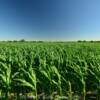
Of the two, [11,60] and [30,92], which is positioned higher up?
[11,60]

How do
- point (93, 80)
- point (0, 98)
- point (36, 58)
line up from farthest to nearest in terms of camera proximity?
point (36, 58) → point (93, 80) → point (0, 98)

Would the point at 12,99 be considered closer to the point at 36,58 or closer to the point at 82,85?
the point at 82,85

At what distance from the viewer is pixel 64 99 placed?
220 inches

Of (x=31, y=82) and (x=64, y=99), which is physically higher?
(x=31, y=82)

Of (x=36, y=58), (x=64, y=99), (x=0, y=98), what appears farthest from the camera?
(x=36, y=58)

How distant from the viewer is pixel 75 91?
249 inches

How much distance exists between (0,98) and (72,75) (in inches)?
75.6

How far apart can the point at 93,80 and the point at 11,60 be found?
315cm

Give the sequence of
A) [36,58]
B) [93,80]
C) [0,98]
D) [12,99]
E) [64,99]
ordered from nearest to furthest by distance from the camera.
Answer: [0,98], [64,99], [12,99], [93,80], [36,58]

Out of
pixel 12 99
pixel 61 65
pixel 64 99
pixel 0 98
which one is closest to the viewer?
pixel 0 98

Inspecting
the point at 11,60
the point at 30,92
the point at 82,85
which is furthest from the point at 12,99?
the point at 11,60

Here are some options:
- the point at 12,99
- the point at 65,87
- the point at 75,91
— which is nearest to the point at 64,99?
the point at 65,87

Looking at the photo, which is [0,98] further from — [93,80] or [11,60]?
[11,60]

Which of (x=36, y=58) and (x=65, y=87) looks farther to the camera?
(x=36, y=58)
